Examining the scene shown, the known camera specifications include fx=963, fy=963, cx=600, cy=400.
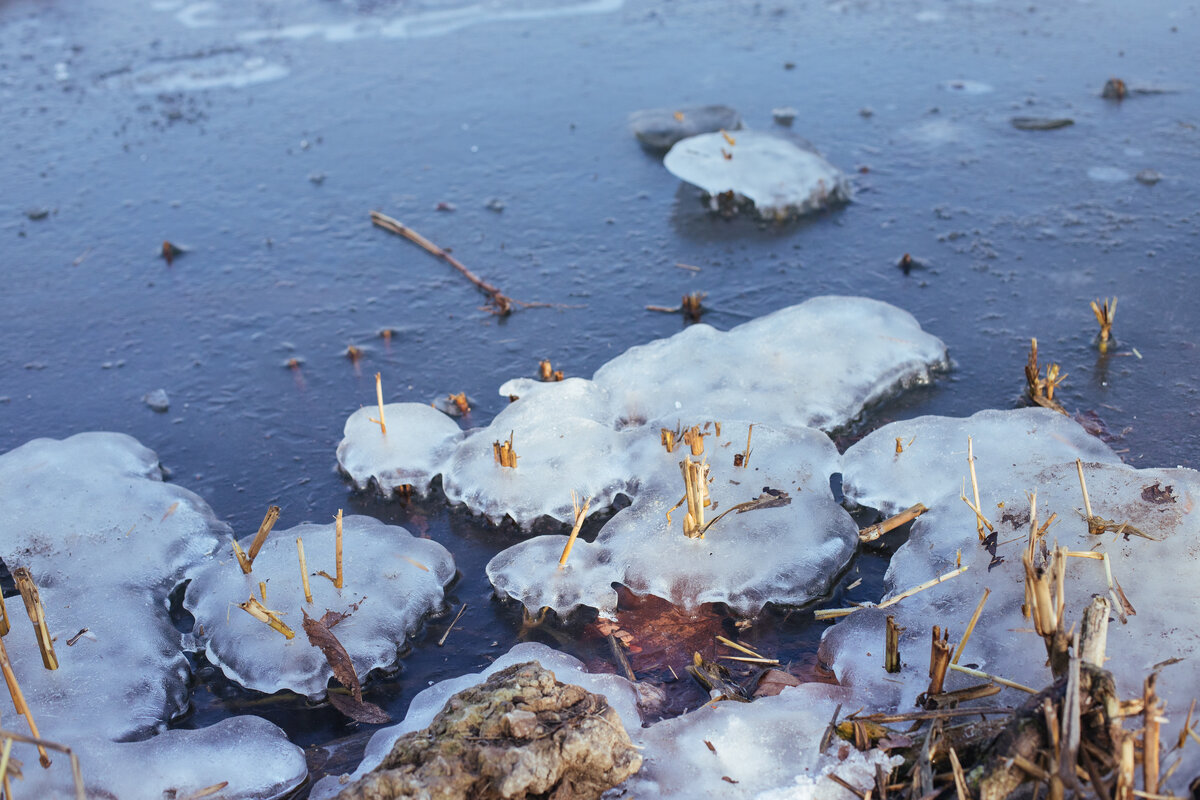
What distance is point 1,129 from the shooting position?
7.89 m

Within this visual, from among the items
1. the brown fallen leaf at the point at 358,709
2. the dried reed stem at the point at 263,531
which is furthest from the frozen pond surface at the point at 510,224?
the dried reed stem at the point at 263,531

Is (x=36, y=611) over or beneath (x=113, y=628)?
over

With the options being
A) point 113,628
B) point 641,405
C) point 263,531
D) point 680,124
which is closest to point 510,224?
point 680,124

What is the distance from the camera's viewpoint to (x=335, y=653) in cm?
325

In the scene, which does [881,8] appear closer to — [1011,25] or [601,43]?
[1011,25]

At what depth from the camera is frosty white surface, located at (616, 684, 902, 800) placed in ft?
9.10

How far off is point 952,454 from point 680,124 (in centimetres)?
374

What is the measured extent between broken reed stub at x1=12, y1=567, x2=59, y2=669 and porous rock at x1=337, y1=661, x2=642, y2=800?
1.34 metres

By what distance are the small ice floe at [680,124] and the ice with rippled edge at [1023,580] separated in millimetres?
3872

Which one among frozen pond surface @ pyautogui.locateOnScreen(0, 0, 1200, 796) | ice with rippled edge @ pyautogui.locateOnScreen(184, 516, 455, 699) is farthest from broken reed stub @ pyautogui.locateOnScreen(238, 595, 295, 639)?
frozen pond surface @ pyautogui.locateOnScreen(0, 0, 1200, 796)

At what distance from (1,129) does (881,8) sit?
7.71 m

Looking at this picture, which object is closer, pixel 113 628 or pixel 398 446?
pixel 113 628

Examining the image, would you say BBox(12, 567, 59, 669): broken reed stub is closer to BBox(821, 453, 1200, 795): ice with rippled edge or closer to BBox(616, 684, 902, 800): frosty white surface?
BBox(616, 684, 902, 800): frosty white surface

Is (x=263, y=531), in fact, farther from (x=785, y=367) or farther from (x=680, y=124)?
(x=680, y=124)
